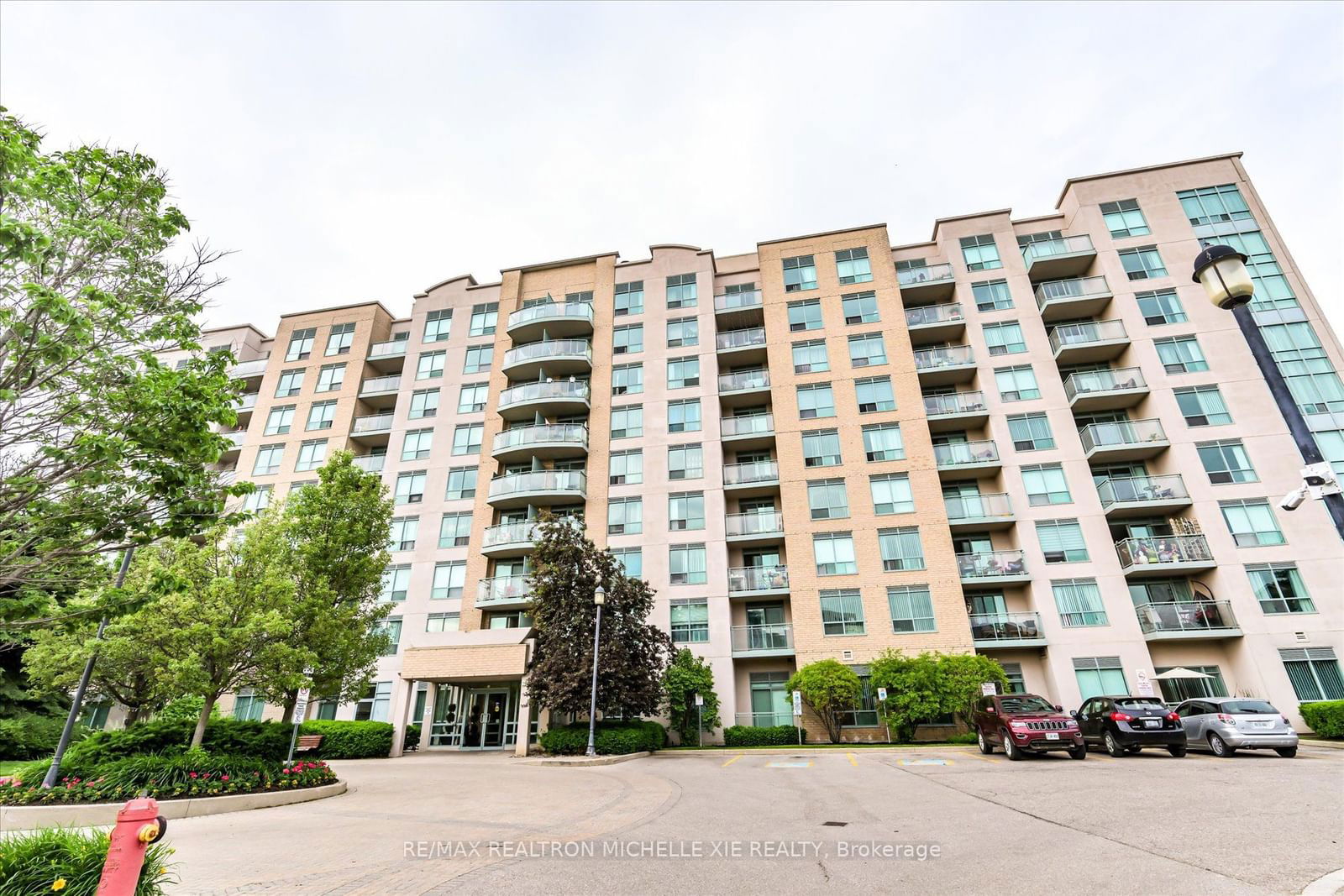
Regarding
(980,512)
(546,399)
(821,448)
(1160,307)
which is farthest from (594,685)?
(1160,307)

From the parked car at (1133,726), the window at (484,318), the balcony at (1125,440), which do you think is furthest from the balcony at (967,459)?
the window at (484,318)

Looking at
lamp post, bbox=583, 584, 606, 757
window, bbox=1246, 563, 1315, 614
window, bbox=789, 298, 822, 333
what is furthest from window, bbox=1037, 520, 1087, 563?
lamp post, bbox=583, 584, 606, 757

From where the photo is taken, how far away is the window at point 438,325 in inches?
1542

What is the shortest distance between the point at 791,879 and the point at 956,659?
71.2 ft

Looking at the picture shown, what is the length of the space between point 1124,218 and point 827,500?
22.2m

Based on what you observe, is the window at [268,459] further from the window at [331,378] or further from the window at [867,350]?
the window at [867,350]

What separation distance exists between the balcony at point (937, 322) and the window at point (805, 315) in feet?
15.6

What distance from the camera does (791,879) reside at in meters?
6.10

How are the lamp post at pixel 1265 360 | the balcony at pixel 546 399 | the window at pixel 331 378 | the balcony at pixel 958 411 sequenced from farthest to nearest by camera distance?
the window at pixel 331 378, the balcony at pixel 546 399, the balcony at pixel 958 411, the lamp post at pixel 1265 360

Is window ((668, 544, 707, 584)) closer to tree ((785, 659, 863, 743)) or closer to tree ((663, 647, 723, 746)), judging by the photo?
tree ((663, 647, 723, 746))

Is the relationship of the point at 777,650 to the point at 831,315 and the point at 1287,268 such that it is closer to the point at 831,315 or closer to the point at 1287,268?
the point at 831,315

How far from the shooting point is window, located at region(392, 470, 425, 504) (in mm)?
34562

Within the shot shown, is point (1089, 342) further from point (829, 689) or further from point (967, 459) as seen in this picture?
point (829, 689)

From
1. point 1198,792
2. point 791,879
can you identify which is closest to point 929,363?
point 1198,792
